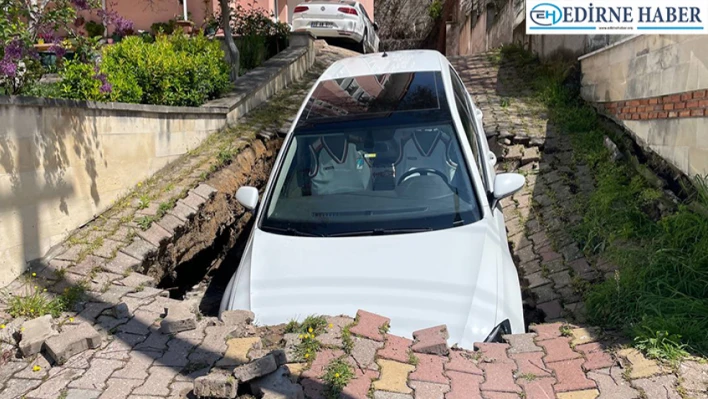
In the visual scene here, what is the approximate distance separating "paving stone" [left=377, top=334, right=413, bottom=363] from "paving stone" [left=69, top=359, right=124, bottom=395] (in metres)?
1.54

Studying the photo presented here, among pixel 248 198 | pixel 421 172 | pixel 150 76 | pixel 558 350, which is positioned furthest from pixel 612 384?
pixel 150 76

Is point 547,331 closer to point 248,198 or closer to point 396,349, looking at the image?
point 396,349

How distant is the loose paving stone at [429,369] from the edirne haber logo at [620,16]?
3.96 m

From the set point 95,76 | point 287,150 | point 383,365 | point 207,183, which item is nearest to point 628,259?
point 383,365

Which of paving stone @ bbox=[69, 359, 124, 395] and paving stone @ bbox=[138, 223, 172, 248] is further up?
paving stone @ bbox=[138, 223, 172, 248]

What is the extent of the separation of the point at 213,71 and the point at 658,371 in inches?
281

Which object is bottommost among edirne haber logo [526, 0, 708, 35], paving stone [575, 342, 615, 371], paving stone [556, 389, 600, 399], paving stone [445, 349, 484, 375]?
paving stone [556, 389, 600, 399]

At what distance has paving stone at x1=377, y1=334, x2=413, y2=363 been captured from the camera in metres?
3.50

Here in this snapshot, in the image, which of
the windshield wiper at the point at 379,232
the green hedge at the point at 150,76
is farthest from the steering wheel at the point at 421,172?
the green hedge at the point at 150,76

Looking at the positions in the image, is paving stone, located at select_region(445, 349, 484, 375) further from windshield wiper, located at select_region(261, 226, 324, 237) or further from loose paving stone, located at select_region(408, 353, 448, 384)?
windshield wiper, located at select_region(261, 226, 324, 237)

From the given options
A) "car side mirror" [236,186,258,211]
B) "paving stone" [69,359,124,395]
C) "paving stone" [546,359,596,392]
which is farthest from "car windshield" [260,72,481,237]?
"paving stone" [69,359,124,395]

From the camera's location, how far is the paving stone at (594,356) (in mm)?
3516

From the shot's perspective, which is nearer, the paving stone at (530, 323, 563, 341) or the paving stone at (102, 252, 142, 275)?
the paving stone at (530, 323, 563, 341)

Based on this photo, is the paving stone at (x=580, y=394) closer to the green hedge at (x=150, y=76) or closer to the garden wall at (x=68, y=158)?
the garden wall at (x=68, y=158)
